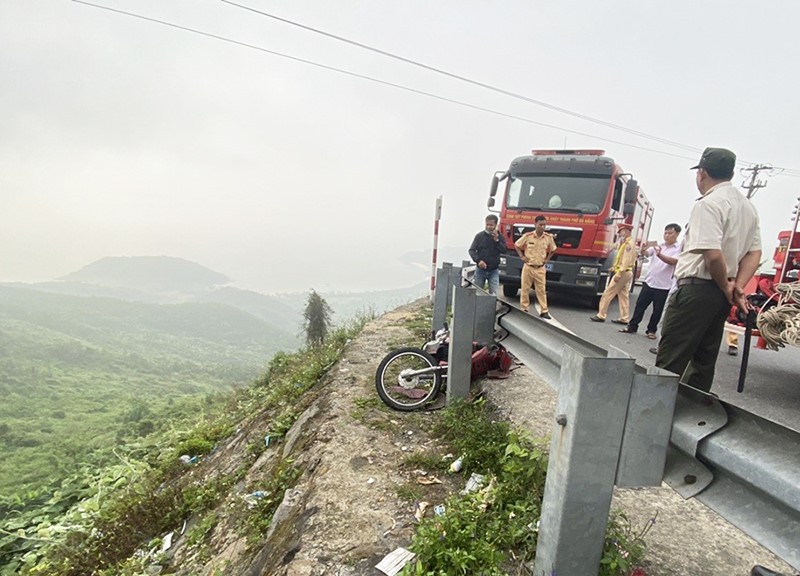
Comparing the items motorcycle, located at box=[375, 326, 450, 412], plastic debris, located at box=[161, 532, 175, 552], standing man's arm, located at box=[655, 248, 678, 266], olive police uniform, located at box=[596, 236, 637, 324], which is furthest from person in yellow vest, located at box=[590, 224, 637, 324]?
plastic debris, located at box=[161, 532, 175, 552]

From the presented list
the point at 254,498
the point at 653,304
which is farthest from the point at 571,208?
the point at 254,498

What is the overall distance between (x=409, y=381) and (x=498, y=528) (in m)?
2.03

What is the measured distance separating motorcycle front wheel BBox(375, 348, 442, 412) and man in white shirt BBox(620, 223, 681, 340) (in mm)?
4819

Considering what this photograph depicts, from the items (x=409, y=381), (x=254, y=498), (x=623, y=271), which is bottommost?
(x=254, y=498)

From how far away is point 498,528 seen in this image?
2033mm

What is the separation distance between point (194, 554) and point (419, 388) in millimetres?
2229

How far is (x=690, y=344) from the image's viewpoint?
276 centimetres

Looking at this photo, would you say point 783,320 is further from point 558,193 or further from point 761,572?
point 558,193

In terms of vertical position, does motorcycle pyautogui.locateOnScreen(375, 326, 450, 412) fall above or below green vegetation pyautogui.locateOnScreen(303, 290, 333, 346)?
above

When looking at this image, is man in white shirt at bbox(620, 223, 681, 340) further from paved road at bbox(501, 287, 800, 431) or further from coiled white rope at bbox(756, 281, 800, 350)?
coiled white rope at bbox(756, 281, 800, 350)

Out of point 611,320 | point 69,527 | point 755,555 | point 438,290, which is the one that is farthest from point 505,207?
point 69,527

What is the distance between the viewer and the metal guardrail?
97cm

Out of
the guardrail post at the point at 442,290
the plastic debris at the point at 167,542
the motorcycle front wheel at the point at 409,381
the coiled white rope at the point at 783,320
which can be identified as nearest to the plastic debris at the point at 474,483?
the motorcycle front wheel at the point at 409,381

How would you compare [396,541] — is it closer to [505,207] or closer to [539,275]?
[539,275]
